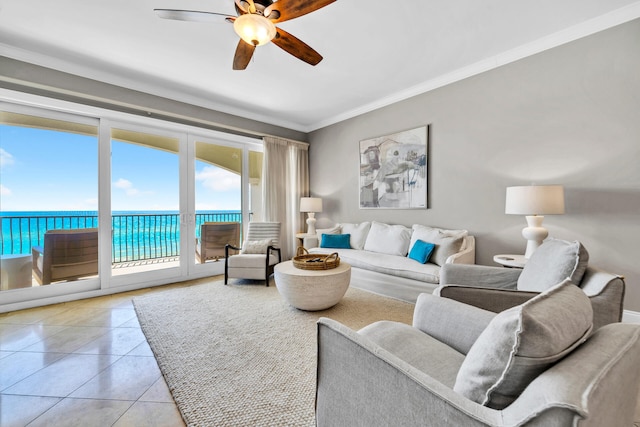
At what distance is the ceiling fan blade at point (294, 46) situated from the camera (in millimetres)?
2106

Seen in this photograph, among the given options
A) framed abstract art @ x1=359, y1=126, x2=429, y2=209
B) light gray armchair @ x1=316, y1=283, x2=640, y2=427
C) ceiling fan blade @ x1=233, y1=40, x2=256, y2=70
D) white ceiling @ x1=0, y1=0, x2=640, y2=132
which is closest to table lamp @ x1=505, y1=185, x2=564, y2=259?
framed abstract art @ x1=359, y1=126, x2=429, y2=209

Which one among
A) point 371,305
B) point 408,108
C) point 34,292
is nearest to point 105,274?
point 34,292

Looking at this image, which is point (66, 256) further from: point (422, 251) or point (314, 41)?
point (422, 251)

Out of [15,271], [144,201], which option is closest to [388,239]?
[144,201]

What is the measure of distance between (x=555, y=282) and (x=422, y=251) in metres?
1.78

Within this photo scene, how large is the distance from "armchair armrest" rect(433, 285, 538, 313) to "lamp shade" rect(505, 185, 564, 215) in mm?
1294

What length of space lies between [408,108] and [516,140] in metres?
1.46

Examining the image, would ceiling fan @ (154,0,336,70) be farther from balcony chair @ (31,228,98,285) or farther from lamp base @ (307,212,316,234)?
lamp base @ (307,212,316,234)

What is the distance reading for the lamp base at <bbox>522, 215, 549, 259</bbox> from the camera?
251 centimetres

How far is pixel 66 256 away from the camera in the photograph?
3256mm

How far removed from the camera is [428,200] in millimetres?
3678

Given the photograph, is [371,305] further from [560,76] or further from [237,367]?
[560,76]

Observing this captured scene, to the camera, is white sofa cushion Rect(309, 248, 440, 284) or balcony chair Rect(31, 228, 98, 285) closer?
white sofa cushion Rect(309, 248, 440, 284)

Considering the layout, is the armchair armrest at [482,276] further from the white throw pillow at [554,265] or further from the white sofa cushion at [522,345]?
the white sofa cushion at [522,345]
